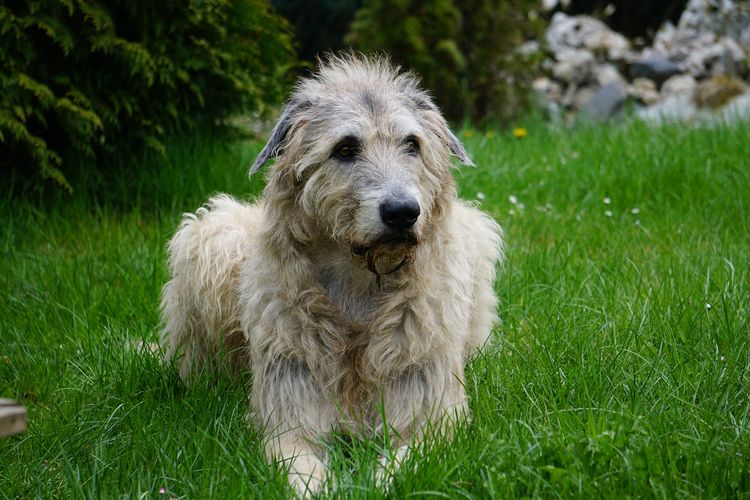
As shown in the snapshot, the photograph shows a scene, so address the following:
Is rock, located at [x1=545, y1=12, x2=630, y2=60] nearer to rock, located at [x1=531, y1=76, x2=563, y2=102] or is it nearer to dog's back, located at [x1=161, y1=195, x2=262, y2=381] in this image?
rock, located at [x1=531, y1=76, x2=563, y2=102]

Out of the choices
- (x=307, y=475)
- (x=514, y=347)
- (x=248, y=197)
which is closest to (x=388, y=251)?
(x=307, y=475)

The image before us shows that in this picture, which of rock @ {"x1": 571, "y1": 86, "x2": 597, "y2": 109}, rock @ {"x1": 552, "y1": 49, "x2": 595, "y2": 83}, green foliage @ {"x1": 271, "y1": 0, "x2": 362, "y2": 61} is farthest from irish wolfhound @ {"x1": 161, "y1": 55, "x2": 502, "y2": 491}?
green foliage @ {"x1": 271, "y1": 0, "x2": 362, "y2": 61}

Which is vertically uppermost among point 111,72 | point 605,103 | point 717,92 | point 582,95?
point 111,72

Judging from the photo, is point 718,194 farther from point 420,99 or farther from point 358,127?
point 358,127

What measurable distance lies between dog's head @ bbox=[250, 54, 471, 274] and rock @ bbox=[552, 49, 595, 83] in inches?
351

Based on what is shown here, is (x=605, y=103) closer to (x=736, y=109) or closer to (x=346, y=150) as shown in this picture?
(x=736, y=109)

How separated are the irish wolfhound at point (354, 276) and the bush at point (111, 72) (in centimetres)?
244

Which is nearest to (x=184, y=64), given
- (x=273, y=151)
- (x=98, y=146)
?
(x=98, y=146)

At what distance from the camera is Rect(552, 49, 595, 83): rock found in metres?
12.1

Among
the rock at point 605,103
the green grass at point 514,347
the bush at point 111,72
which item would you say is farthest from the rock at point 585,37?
the bush at point 111,72

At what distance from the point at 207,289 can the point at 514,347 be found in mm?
1483

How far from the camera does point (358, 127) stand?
3.37 meters

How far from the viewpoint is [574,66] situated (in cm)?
1222

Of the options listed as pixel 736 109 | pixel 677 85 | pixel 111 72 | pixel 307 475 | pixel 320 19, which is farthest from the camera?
pixel 320 19
